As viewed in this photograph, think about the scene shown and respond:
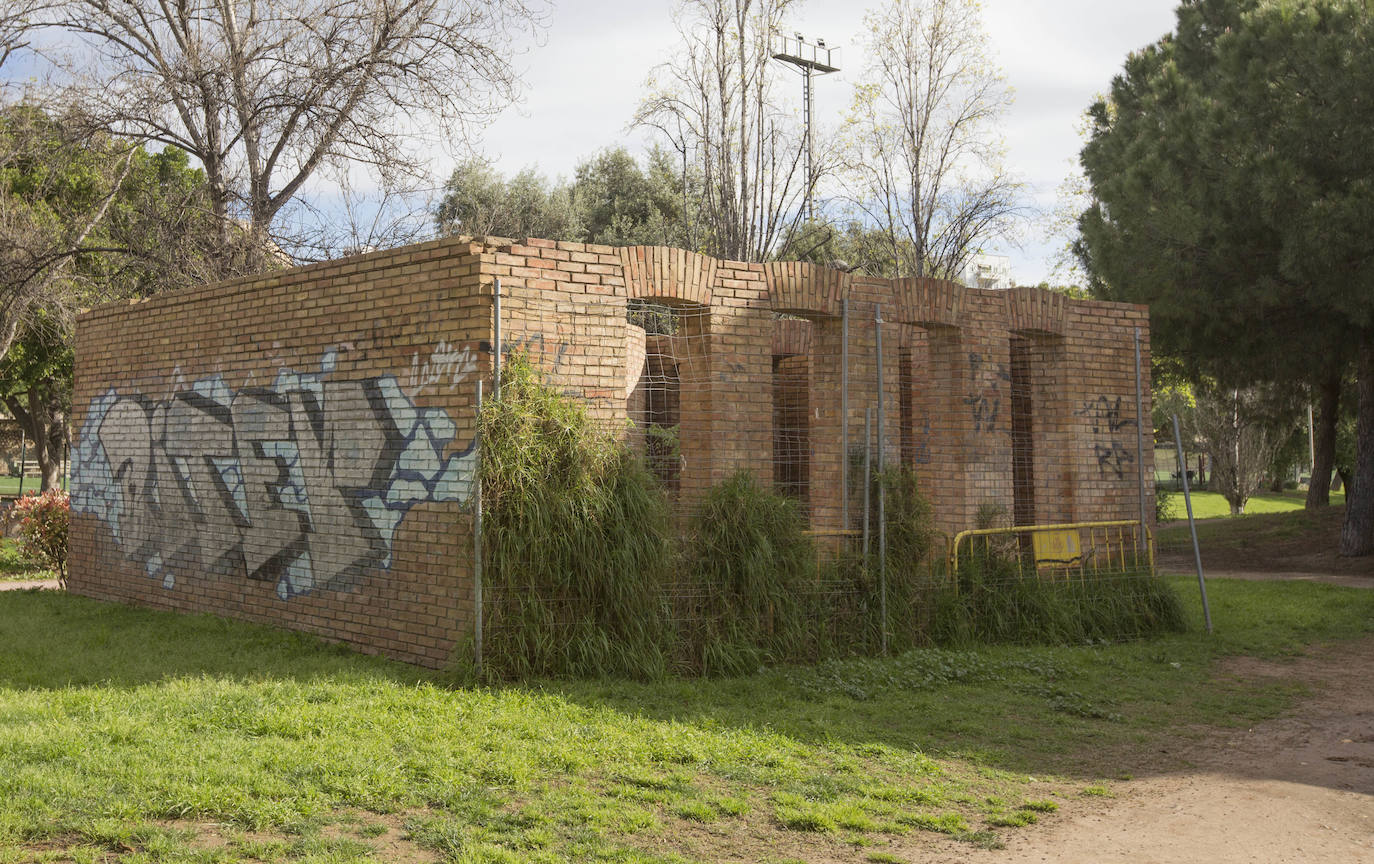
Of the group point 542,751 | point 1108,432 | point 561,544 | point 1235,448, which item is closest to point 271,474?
point 561,544

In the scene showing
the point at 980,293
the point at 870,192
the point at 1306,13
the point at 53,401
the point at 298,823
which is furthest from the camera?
the point at 53,401

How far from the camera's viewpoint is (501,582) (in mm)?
6816

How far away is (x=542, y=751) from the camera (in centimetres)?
534

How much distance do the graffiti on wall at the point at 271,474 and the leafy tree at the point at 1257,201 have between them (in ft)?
39.7

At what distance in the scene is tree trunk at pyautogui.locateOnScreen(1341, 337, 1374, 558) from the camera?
16.7 m

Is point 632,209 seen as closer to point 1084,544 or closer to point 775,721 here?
point 1084,544

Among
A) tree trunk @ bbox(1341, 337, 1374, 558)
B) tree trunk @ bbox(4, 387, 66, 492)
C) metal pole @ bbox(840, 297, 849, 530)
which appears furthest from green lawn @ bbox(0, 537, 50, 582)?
tree trunk @ bbox(1341, 337, 1374, 558)

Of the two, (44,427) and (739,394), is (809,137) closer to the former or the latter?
(739,394)

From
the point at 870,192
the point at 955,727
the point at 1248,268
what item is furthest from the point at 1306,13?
the point at 955,727

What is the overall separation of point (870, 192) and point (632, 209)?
341 inches

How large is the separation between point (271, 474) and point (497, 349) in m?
3.02

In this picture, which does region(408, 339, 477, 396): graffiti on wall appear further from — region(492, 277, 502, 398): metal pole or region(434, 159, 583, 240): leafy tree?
region(434, 159, 583, 240): leafy tree

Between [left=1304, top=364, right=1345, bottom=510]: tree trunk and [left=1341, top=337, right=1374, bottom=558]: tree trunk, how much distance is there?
479 mm

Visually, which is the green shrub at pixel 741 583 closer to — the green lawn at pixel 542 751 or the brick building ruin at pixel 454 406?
the green lawn at pixel 542 751
